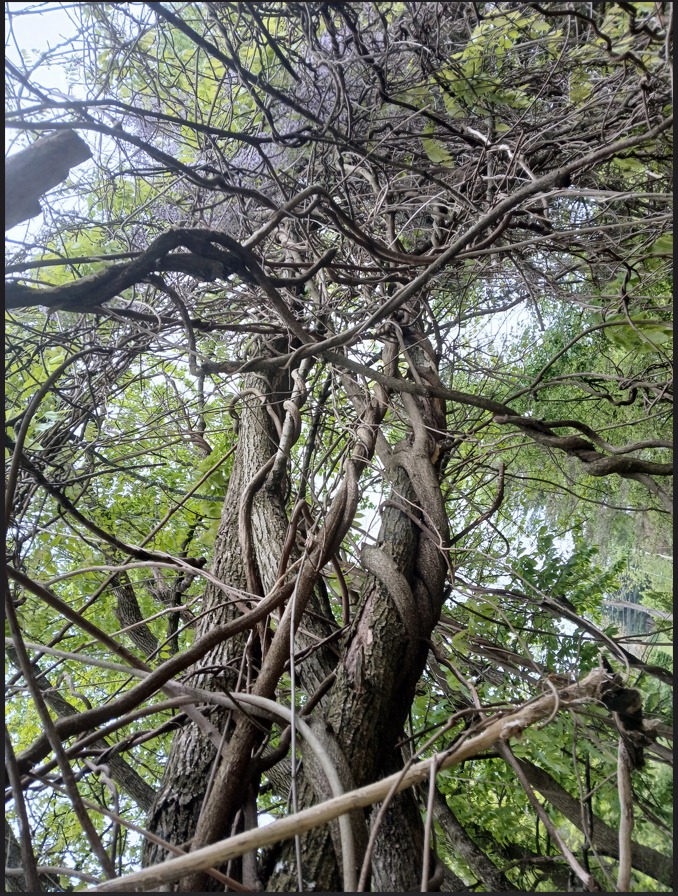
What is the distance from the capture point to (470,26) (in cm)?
109

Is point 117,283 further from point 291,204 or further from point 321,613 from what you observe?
point 321,613

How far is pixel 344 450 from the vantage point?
4.68ft

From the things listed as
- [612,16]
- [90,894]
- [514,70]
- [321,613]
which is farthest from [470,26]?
[90,894]

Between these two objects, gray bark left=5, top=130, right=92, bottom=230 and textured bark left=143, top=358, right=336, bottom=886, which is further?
textured bark left=143, top=358, right=336, bottom=886

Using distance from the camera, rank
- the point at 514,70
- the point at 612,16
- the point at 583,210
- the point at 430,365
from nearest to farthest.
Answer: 1. the point at 612,16
2. the point at 514,70
3. the point at 430,365
4. the point at 583,210

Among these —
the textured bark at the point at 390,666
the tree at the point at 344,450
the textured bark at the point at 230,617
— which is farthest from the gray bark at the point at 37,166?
the textured bark at the point at 390,666

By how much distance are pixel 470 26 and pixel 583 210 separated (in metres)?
0.87

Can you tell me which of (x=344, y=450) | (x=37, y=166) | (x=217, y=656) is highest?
(x=344, y=450)

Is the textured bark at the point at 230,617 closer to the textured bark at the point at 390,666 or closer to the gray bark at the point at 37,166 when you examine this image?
Result: the textured bark at the point at 390,666

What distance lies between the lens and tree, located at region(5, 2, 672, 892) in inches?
25.7

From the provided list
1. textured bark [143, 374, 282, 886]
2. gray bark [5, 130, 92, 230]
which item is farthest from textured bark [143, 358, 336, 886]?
gray bark [5, 130, 92, 230]

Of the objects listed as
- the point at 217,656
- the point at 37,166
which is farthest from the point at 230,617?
the point at 37,166

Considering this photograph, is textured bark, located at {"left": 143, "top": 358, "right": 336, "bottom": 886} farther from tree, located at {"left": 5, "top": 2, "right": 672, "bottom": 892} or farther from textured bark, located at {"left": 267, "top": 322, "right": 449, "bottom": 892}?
textured bark, located at {"left": 267, "top": 322, "right": 449, "bottom": 892}

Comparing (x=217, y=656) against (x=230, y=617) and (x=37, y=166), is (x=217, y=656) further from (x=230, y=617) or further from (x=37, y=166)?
(x=37, y=166)
